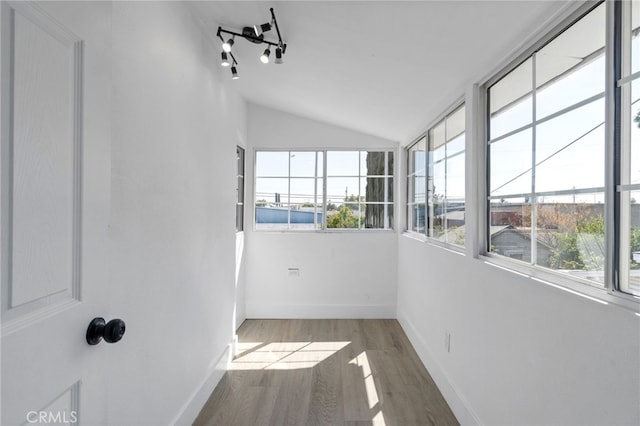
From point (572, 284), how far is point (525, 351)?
1.28 ft

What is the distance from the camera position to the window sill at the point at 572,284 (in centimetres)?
95

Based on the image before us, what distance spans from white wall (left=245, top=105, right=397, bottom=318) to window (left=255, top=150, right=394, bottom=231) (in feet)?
0.42

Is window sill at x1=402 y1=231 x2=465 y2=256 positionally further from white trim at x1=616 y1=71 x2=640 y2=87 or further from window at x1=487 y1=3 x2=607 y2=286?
white trim at x1=616 y1=71 x2=640 y2=87

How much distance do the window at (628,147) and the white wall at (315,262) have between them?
9.52 ft

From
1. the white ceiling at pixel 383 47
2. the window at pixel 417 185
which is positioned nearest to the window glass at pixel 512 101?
the white ceiling at pixel 383 47

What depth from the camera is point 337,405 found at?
2188 mm

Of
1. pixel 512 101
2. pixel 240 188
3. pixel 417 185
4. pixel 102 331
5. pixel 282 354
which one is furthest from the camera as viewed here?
pixel 240 188

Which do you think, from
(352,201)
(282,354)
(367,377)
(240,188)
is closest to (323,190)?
(352,201)

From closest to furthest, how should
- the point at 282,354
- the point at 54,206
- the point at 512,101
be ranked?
the point at 54,206 < the point at 512,101 < the point at 282,354

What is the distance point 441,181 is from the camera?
265cm

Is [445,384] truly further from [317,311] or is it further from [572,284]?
[317,311]

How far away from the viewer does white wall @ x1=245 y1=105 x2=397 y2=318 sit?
12.7 feet

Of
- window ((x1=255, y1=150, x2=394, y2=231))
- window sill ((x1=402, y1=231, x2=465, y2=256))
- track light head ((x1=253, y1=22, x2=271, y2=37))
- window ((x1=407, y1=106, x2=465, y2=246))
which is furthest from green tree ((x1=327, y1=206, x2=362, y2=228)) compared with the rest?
track light head ((x1=253, y1=22, x2=271, y2=37))

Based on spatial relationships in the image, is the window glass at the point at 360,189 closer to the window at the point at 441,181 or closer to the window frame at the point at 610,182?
the window at the point at 441,181
